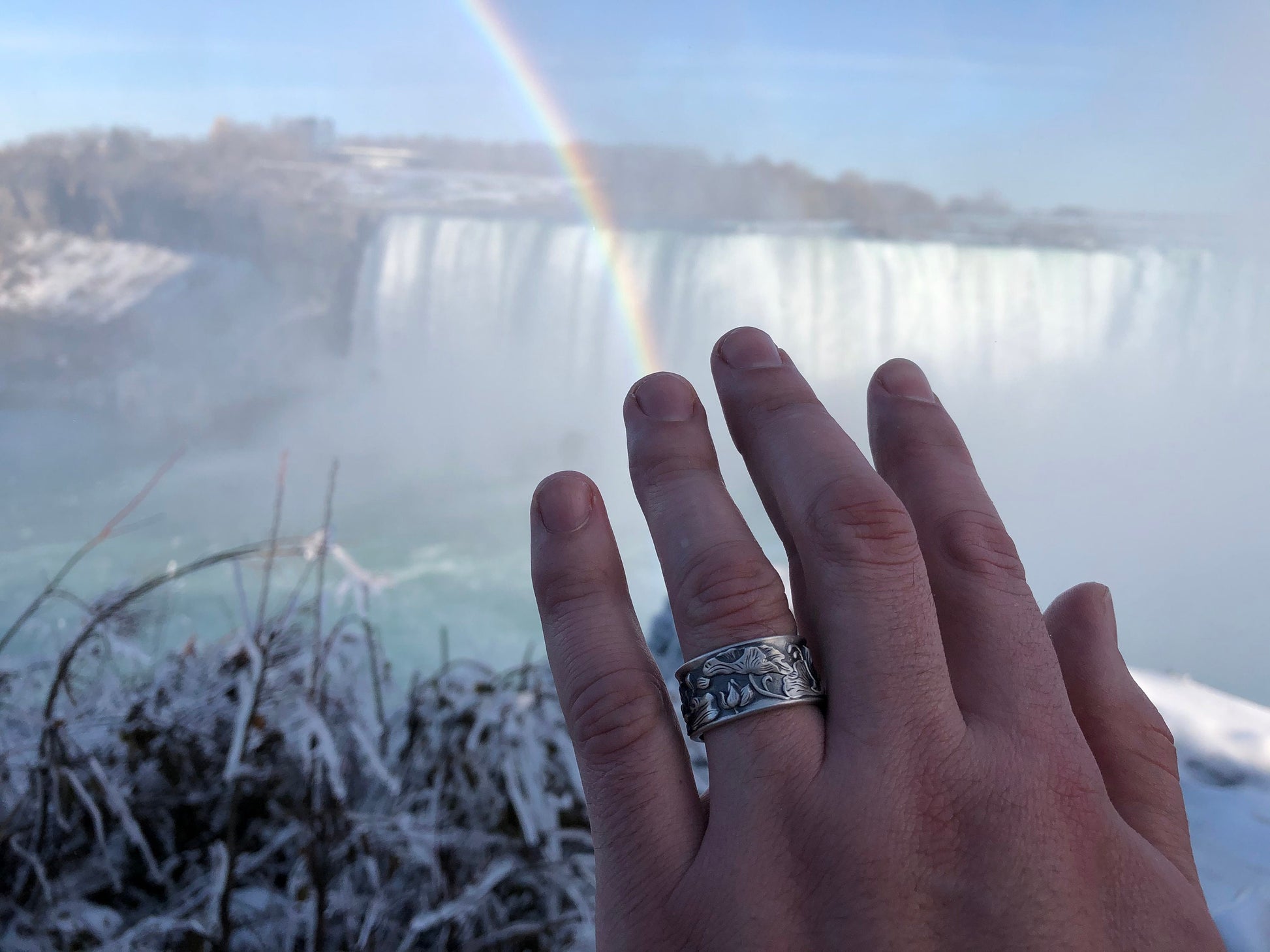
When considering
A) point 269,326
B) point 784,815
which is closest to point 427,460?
point 269,326

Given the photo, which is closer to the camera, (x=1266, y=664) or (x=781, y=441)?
(x=781, y=441)

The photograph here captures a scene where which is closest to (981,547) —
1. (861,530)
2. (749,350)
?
(861,530)

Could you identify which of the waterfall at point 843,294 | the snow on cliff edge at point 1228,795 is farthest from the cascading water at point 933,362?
the snow on cliff edge at point 1228,795

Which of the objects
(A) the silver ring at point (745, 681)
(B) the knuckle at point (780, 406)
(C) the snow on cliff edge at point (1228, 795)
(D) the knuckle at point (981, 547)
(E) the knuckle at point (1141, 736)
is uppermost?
(B) the knuckle at point (780, 406)

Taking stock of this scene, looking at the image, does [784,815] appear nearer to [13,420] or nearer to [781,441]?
[781,441]

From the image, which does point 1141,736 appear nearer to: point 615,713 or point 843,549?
point 843,549

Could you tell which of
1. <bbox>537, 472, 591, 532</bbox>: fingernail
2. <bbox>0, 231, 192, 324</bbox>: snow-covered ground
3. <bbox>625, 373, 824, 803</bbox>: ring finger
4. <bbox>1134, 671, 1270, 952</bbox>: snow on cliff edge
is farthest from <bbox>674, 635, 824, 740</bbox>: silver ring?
<bbox>0, 231, 192, 324</bbox>: snow-covered ground

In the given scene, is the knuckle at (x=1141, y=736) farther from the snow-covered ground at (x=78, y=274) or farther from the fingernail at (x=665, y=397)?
the snow-covered ground at (x=78, y=274)
